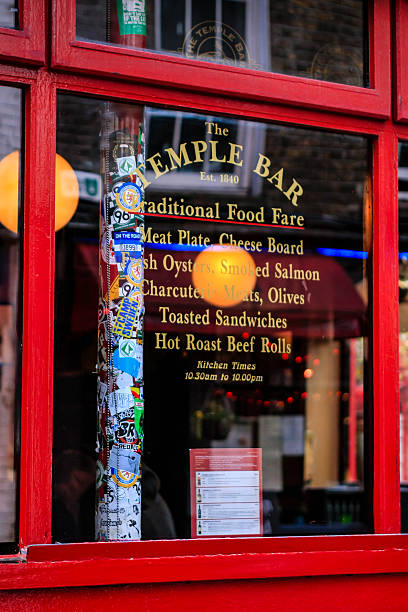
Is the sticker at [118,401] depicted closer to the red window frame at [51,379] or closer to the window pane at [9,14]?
the red window frame at [51,379]

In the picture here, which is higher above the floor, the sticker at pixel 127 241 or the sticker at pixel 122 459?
the sticker at pixel 127 241

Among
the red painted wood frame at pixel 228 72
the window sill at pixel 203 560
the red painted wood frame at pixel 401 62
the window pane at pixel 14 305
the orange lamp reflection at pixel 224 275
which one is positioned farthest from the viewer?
the red painted wood frame at pixel 401 62

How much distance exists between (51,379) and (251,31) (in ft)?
5.49

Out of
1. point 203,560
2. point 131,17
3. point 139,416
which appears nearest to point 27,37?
point 131,17

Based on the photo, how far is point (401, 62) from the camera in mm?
3512

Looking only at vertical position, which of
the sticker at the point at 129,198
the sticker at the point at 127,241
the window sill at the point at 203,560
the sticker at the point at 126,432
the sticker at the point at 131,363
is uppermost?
the sticker at the point at 129,198

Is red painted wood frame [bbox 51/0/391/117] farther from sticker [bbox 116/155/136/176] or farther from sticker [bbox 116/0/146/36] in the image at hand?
sticker [bbox 116/155/136/176]

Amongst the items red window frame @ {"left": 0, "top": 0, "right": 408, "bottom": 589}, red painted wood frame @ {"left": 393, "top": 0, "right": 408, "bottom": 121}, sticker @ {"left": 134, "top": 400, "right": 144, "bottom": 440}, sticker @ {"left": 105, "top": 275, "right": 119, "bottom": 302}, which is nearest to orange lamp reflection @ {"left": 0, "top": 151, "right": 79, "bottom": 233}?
red window frame @ {"left": 0, "top": 0, "right": 408, "bottom": 589}

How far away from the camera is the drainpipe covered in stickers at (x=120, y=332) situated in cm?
308

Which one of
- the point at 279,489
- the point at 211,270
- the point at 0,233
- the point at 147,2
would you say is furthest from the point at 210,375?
the point at 279,489

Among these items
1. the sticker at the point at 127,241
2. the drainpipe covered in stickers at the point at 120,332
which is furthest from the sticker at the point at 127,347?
the sticker at the point at 127,241

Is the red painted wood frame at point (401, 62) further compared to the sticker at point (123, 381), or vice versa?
the red painted wood frame at point (401, 62)

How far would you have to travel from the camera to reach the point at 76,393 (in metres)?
3.10

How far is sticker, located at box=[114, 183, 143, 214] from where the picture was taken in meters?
3.20
